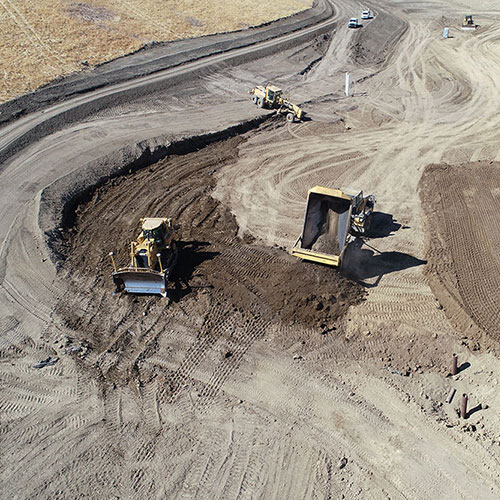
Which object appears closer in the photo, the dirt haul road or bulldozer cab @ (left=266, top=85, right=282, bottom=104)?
the dirt haul road

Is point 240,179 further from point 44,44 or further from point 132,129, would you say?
point 44,44

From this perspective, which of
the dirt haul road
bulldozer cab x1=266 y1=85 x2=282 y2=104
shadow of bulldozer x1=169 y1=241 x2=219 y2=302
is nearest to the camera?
the dirt haul road

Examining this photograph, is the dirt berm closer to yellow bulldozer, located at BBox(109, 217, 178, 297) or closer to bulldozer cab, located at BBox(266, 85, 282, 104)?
bulldozer cab, located at BBox(266, 85, 282, 104)

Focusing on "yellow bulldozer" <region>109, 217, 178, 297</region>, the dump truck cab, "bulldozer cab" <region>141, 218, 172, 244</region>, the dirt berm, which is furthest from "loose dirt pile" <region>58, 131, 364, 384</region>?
the dirt berm

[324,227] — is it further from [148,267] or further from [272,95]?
[272,95]

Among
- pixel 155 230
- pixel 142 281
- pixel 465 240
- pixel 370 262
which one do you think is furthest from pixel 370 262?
pixel 142 281

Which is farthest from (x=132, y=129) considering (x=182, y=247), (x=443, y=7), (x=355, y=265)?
(x=443, y=7)
